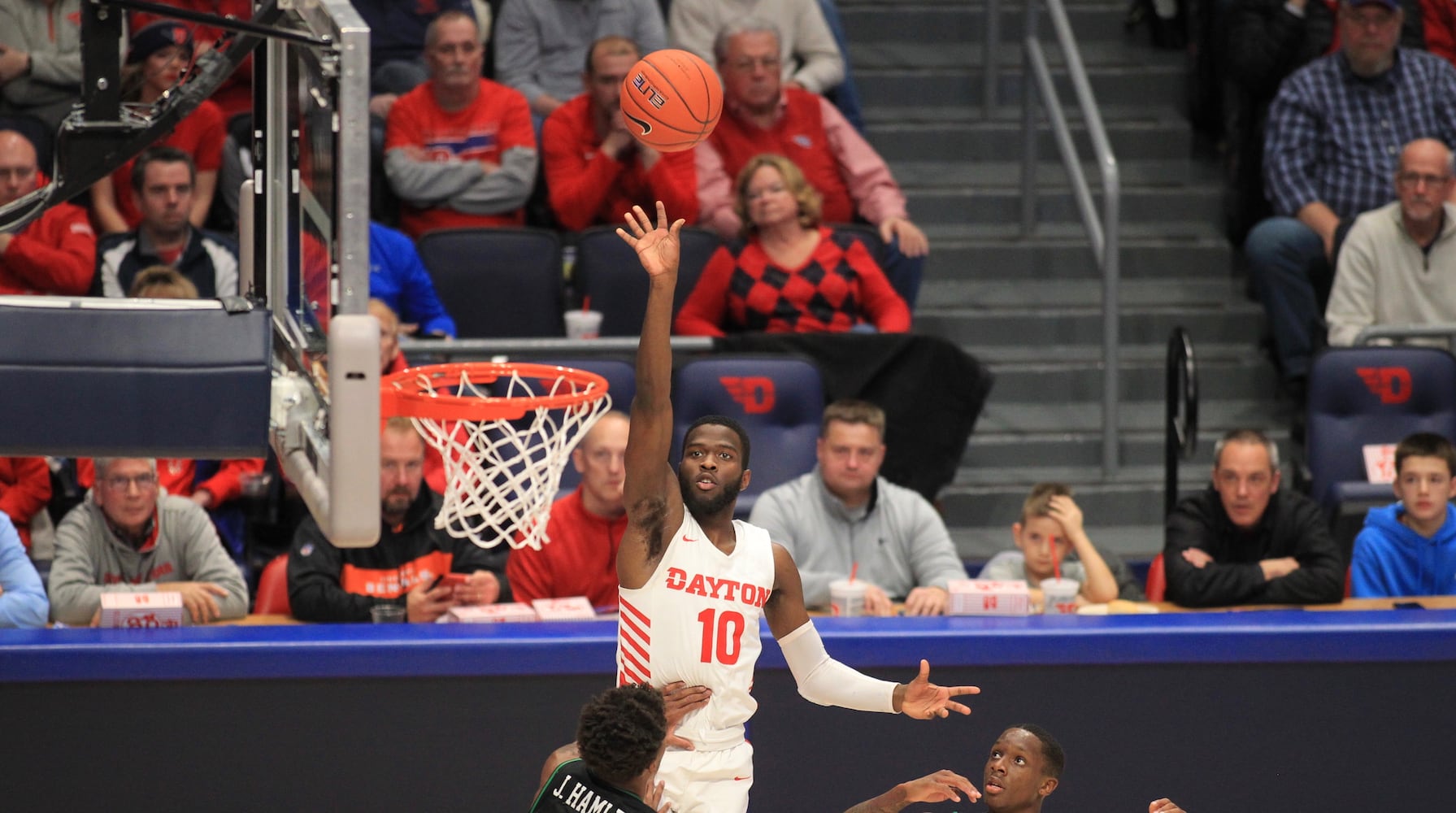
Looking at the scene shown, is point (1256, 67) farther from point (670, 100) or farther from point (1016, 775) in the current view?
point (1016, 775)

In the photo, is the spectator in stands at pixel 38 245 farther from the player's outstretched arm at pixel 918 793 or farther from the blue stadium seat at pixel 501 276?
the player's outstretched arm at pixel 918 793

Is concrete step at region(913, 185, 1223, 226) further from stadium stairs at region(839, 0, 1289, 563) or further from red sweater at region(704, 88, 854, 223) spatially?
red sweater at region(704, 88, 854, 223)

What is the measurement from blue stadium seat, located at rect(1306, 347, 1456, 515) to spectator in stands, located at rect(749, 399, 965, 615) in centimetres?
197

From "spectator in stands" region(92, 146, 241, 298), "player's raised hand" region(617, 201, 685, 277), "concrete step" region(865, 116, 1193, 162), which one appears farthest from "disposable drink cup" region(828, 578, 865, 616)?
"concrete step" region(865, 116, 1193, 162)

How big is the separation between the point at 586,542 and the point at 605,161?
8.23ft

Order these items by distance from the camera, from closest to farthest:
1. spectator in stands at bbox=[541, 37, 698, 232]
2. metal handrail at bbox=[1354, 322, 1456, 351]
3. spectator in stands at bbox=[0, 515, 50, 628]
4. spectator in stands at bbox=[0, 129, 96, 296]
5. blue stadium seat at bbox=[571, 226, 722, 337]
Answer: spectator in stands at bbox=[0, 515, 50, 628] → spectator in stands at bbox=[0, 129, 96, 296] → metal handrail at bbox=[1354, 322, 1456, 351] → blue stadium seat at bbox=[571, 226, 722, 337] → spectator in stands at bbox=[541, 37, 698, 232]

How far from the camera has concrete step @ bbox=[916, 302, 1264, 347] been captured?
8.84 m

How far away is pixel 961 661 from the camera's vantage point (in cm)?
540

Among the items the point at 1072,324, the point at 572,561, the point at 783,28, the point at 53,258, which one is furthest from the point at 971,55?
the point at 53,258

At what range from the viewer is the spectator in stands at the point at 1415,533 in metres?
6.29

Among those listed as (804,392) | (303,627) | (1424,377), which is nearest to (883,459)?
(804,392)

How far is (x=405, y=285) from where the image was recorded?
757 cm

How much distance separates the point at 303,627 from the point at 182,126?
3.49 m

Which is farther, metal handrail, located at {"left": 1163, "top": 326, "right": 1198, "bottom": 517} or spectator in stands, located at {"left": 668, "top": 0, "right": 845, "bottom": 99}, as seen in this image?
spectator in stands, located at {"left": 668, "top": 0, "right": 845, "bottom": 99}
